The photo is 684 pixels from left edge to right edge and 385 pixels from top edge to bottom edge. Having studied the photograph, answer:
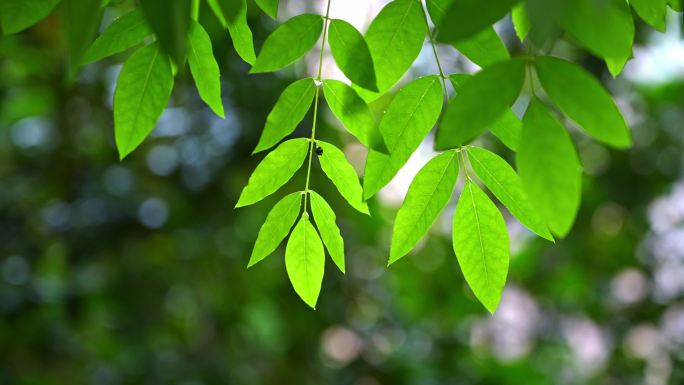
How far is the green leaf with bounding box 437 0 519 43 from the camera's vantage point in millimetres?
606

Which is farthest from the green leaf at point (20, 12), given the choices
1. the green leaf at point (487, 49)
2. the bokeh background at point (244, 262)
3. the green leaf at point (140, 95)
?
the bokeh background at point (244, 262)

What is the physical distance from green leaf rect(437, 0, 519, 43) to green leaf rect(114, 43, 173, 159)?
16.0 inches

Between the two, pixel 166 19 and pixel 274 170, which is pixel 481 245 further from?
pixel 166 19

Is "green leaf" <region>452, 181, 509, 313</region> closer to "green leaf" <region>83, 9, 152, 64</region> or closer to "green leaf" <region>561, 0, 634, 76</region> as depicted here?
"green leaf" <region>561, 0, 634, 76</region>

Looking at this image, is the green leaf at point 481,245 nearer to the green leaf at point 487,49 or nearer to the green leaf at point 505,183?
the green leaf at point 505,183

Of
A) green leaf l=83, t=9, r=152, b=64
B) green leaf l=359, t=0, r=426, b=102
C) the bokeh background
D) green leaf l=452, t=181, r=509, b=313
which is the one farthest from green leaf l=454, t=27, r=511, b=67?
the bokeh background

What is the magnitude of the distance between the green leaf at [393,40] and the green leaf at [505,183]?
0.16 m

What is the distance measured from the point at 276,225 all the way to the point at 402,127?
0.73 feet

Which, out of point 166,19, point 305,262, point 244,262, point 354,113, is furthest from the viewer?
Result: point 244,262

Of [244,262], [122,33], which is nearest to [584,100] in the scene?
[122,33]

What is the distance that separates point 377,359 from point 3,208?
2.17 meters

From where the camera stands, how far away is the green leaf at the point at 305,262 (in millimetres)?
1002

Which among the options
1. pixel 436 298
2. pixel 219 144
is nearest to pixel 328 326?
pixel 436 298

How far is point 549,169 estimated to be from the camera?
64 cm
